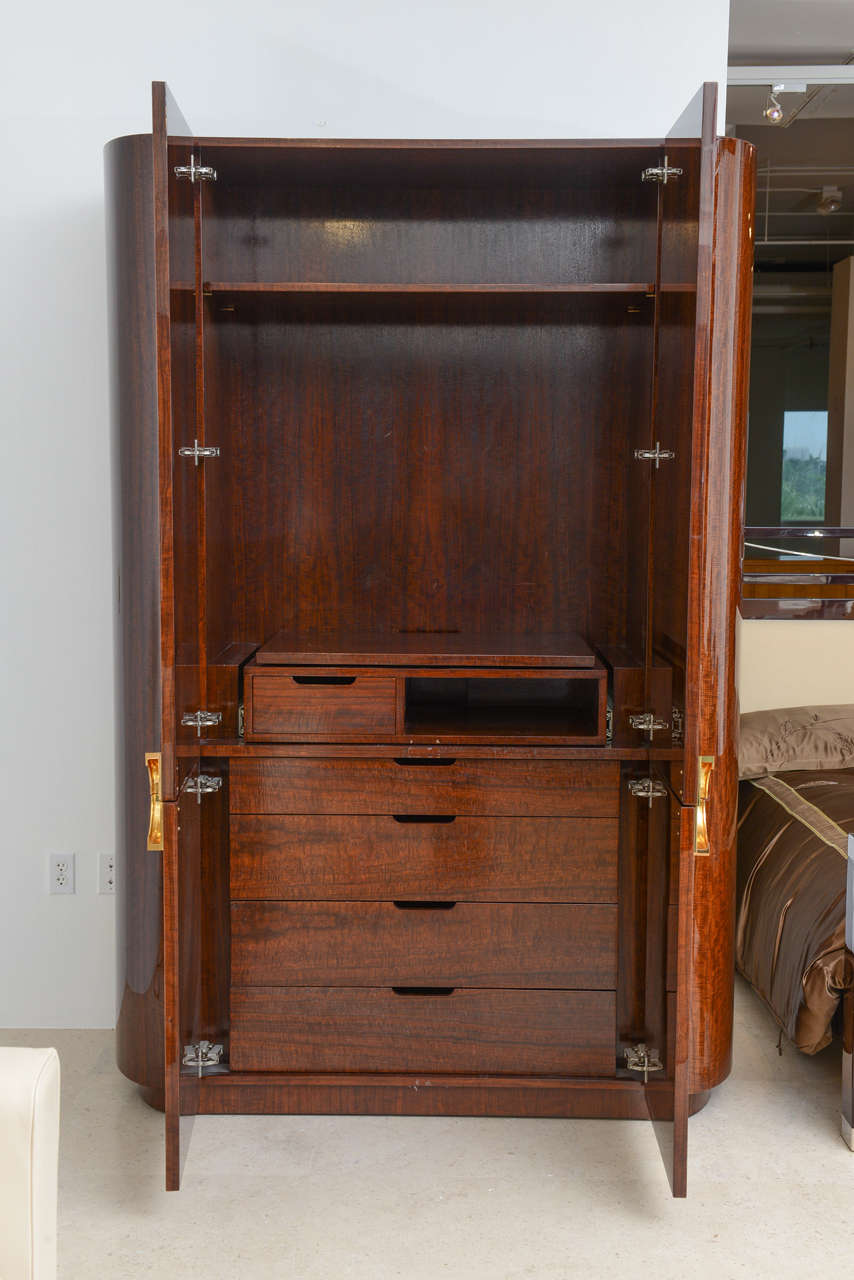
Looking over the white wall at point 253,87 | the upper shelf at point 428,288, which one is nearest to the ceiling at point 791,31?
the white wall at point 253,87

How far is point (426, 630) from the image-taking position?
2795mm

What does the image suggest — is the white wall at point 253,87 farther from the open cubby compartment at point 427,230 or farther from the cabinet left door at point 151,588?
the cabinet left door at point 151,588

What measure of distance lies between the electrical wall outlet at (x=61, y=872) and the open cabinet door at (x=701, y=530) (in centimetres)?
146

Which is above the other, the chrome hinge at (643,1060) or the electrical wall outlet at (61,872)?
the electrical wall outlet at (61,872)

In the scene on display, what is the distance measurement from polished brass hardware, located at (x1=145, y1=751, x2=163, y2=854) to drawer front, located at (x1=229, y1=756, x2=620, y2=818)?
0.31 m

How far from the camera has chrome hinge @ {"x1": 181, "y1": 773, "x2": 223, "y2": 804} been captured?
2.32m

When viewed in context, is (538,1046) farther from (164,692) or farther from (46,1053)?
(46,1053)

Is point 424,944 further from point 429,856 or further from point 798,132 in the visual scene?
point 798,132

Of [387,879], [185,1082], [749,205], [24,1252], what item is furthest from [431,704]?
[24,1252]

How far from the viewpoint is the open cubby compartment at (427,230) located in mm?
2613

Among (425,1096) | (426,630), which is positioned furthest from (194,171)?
(425,1096)

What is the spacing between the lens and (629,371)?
105 inches

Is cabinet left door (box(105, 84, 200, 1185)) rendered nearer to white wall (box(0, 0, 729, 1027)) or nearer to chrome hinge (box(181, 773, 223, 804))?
chrome hinge (box(181, 773, 223, 804))

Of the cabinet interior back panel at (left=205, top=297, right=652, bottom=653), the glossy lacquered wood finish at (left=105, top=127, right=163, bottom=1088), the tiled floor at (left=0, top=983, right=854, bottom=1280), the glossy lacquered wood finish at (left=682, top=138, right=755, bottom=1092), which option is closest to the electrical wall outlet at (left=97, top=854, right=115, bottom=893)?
the glossy lacquered wood finish at (left=105, top=127, right=163, bottom=1088)
